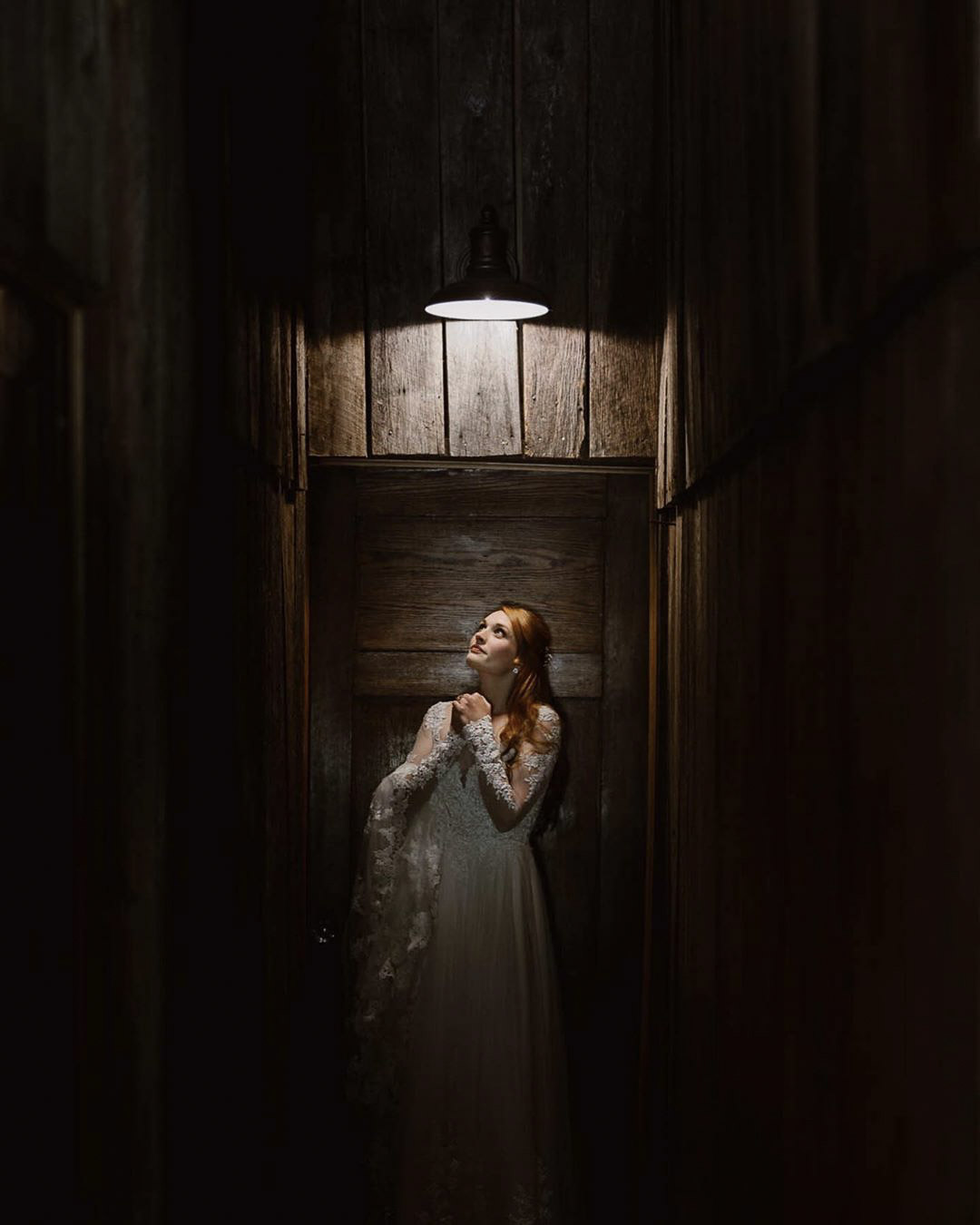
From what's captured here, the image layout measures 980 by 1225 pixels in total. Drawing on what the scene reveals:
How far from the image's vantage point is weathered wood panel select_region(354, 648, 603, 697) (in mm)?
4688

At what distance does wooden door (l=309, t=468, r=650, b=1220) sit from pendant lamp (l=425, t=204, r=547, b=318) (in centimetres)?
64

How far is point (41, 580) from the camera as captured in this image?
228 cm

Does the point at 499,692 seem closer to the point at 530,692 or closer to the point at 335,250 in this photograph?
the point at 530,692

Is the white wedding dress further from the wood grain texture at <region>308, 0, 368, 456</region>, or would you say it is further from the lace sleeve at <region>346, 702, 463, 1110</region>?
the wood grain texture at <region>308, 0, 368, 456</region>

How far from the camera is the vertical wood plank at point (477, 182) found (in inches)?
173

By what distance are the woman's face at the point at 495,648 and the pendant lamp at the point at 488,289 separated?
37.7 inches

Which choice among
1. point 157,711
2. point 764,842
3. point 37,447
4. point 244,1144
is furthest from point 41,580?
point 244,1144

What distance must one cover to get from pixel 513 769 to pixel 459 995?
2.32ft

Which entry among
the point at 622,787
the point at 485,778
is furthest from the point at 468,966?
the point at 622,787

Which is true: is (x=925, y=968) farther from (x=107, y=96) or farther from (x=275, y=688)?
(x=275, y=688)

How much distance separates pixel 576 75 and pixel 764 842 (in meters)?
2.76

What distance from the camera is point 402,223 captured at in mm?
4410

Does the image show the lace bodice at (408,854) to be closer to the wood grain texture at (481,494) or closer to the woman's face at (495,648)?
the woman's face at (495,648)

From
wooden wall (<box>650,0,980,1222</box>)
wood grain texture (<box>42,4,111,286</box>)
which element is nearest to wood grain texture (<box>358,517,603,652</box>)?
wooden wall (<box>650,0,980,1222</box>)
